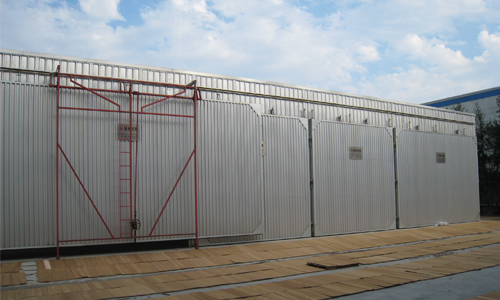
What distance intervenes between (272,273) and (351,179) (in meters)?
7.84

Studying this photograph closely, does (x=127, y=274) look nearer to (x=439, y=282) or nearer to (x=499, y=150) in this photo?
(x=439, y=282)

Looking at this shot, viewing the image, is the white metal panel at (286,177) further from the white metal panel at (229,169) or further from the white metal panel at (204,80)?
the white metal panel at (204,80)

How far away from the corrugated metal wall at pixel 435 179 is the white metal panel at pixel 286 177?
5387mm

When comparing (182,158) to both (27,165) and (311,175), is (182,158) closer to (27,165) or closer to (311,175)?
(27,165)

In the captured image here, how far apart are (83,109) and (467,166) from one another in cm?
1842

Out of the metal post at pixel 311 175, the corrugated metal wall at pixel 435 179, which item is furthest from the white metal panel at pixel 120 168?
the corrugated metal wall at pixel 435 179

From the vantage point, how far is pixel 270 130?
1391cm

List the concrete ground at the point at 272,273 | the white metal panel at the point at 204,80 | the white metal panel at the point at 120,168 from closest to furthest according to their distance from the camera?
the concrete ground at the point at 272,273 < the white metal panel at the point at 204,80 < the white metal panel at the point at 120,168

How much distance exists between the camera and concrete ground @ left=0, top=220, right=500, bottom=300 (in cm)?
734

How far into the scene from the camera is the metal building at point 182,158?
1018cm

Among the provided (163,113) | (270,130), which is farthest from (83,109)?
(270,130)

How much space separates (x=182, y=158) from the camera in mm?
11898

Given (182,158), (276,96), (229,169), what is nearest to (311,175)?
(276,96)

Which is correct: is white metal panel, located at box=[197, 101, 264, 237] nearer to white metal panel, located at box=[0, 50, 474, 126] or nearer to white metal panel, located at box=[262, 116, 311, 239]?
white metal panel, located at box=[262, 116, 311, 239]
